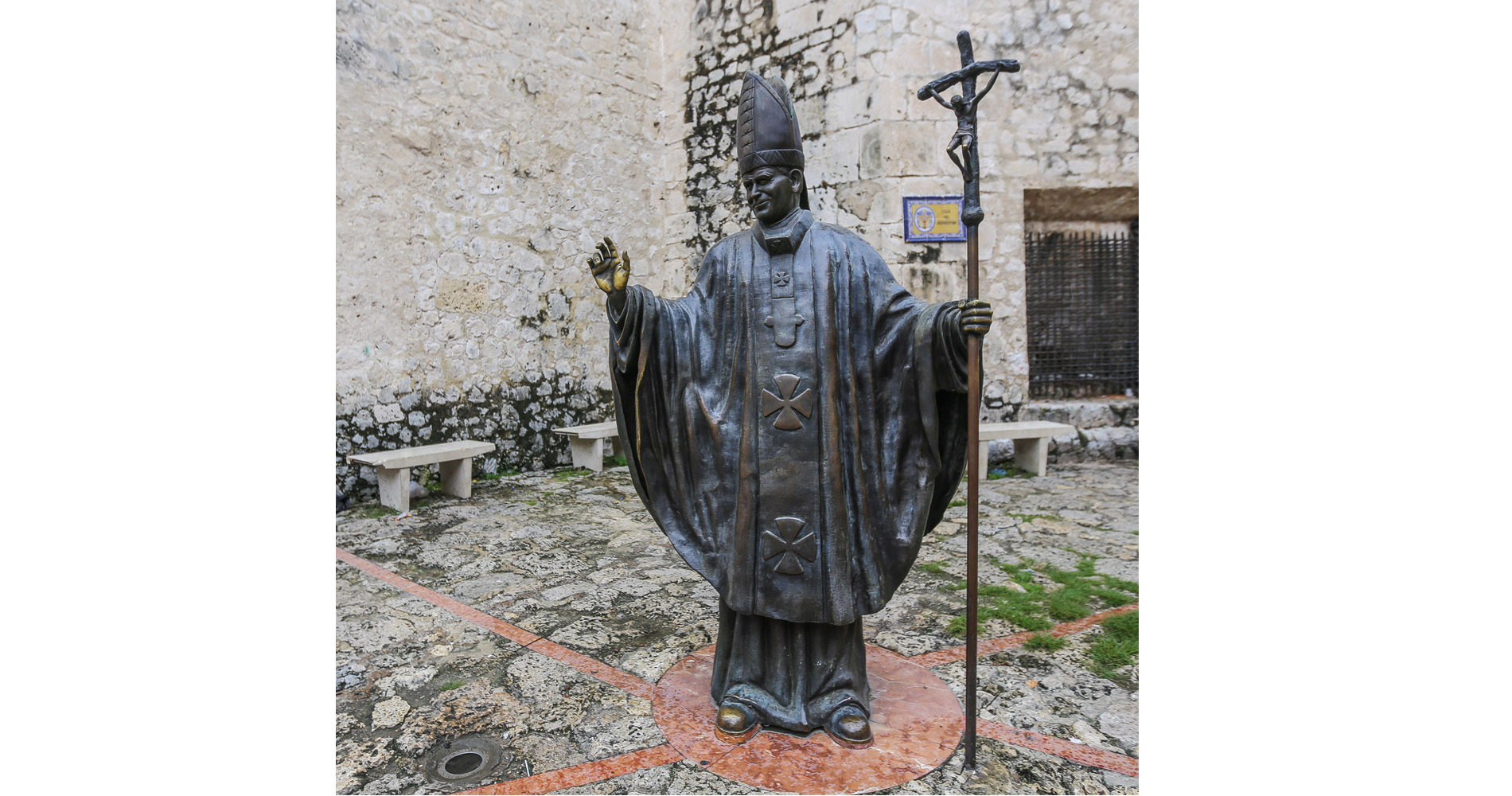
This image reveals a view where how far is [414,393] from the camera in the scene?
6449 mm

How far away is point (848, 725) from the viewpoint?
7.93ft

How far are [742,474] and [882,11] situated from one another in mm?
5714

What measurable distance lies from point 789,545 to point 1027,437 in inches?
199

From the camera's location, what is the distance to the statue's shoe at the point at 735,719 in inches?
96.7

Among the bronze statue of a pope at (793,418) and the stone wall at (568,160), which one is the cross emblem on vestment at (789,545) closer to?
the bronze statue of a pope at (793,418)

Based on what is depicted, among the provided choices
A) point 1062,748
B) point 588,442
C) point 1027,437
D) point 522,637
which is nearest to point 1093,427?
point 1027,437

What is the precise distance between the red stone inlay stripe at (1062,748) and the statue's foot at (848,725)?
0.41m

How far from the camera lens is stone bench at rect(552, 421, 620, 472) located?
7277 mm

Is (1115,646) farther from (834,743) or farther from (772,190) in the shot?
(772,190)

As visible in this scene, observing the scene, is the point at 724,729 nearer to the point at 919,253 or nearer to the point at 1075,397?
the point at 919,253

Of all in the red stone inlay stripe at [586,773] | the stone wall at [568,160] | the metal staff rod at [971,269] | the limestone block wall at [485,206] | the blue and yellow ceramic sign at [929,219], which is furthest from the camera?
the blue and yellow ceramic sign at [929,219]

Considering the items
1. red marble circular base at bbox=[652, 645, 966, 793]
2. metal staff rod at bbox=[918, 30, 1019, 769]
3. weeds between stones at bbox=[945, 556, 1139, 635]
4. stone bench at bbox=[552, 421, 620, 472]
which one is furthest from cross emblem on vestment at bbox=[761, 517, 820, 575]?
stone bench at bbox=[552, 421, 620, 472]

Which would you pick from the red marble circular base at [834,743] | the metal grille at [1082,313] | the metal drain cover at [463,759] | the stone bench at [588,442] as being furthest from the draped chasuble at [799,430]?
the metal grille at [1082,313]

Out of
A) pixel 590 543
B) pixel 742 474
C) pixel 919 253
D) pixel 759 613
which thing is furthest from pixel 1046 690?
pixel 919 253
